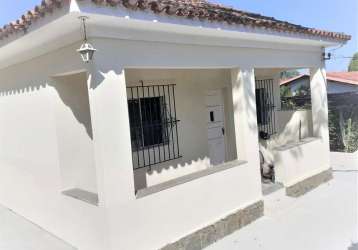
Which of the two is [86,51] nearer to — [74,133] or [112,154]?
[112,154]

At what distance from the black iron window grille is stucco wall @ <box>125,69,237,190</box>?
2.08 metres

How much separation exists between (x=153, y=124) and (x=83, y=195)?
2657 mm

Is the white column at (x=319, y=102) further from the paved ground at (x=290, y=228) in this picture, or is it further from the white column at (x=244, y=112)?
the white column at (x=244, y=112)

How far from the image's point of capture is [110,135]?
5422mm

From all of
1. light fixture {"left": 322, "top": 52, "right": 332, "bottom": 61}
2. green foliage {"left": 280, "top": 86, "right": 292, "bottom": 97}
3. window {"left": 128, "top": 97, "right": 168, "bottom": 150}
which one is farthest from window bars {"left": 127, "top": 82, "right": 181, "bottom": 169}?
green foliage {"left": 280, "top": 86, "right": 292, "bottom": 97}

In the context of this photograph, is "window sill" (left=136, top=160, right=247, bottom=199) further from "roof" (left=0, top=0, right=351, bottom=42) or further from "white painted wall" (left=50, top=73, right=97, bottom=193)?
"roof" (left=0, top=0, right=351, bottom=42)

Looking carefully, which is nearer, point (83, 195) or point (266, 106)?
point (83, 195)

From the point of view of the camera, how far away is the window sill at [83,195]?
5848 mm

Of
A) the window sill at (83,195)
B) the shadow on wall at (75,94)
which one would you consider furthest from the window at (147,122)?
the window sill at (83,195)

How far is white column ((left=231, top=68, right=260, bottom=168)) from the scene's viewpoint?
7.80 metres

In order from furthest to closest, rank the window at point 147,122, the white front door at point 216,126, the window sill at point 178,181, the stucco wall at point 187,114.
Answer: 1. the white front door at point 216,126
2. the stucco wall at point 187,114
3. the window at point 147,122
4. the window sill at point 178,181

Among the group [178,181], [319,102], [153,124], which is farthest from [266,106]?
[178,181]

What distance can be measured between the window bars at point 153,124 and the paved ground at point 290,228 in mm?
2578

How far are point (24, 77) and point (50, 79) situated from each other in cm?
142
